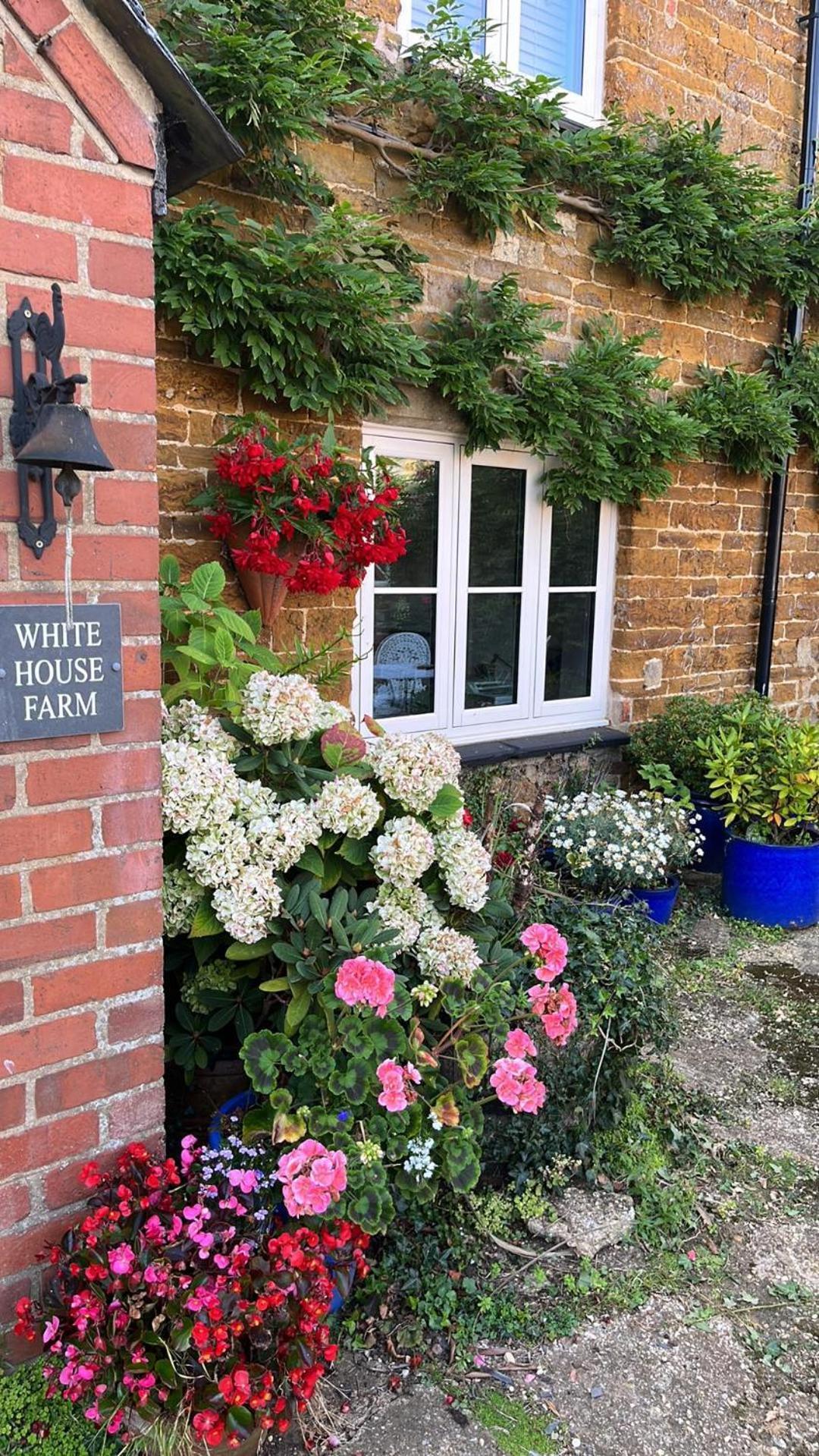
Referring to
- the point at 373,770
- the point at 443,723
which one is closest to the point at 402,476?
the point at 443,723

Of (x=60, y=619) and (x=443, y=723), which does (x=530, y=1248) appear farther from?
(x=443, y=723)

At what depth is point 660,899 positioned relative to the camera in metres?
4.43

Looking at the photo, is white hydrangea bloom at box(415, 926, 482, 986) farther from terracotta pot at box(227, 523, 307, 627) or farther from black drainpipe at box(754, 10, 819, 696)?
black drainpipe at box(754, 10, 819, 696)

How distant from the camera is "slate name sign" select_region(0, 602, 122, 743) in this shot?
1.64m

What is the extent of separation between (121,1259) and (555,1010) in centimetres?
118

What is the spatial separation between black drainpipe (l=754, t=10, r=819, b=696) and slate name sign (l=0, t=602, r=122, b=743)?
192 inches

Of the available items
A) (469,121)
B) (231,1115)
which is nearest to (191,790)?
(231,1115)

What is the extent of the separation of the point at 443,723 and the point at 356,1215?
112 inches

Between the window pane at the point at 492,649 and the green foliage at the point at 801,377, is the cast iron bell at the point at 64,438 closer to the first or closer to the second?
the window pane at the point at 492,649

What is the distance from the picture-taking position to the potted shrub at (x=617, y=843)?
396 cm

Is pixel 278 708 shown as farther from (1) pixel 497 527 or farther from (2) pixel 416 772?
(1) pixel 497 527

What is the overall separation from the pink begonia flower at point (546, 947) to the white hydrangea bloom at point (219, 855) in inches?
30.5

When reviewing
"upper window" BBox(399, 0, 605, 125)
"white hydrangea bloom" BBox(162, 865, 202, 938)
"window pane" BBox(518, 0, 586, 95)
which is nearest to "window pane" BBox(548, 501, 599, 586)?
"upper window" BBox(399, 0, 605, 125)

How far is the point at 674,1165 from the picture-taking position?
9.08 ft
